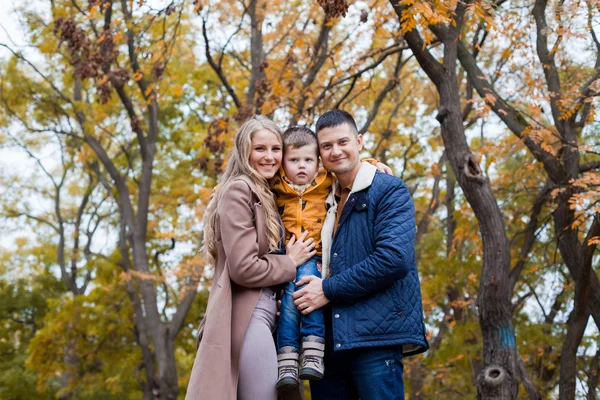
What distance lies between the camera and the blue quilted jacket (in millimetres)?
3373

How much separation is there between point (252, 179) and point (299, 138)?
0.35 meters

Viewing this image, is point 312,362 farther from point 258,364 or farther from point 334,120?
point 334,120

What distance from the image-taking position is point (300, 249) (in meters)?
3.62

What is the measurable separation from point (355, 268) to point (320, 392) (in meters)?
0.77

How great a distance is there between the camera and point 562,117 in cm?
757

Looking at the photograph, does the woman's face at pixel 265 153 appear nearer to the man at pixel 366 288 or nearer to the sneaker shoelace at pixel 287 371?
the man at pixel 366 288

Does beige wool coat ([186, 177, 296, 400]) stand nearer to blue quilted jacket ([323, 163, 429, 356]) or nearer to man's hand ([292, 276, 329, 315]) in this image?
man's hand ([292, 276, 329, 315])

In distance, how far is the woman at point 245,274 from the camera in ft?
11.1

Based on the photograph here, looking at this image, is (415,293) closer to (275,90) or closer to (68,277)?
(275,90)

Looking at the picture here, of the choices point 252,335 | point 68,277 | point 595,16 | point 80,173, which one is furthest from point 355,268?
point 80,173

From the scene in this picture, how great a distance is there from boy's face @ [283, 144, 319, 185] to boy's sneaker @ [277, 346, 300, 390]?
36.6 inches

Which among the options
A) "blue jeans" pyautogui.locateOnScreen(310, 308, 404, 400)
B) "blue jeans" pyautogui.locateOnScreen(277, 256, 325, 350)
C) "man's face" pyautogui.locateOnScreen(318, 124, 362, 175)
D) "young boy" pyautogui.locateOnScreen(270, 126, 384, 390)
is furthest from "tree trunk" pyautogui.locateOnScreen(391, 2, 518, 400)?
"blue jeans" pyautogui.locateOnScreen(277, 256, 325, 350)

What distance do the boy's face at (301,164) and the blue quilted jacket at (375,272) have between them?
0.27 meters

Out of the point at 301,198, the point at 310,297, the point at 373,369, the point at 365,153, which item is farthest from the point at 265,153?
the point at 365,153
